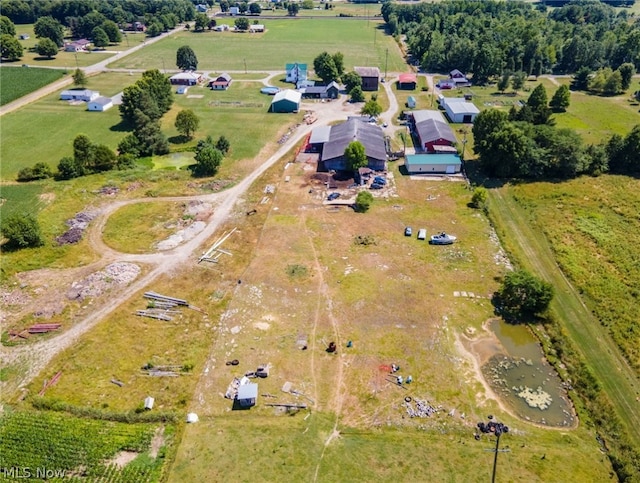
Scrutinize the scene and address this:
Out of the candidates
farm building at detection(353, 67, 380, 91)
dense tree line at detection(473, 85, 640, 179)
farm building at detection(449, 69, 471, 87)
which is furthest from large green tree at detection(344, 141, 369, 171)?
farm building at detection(449, 69, 471, 87)

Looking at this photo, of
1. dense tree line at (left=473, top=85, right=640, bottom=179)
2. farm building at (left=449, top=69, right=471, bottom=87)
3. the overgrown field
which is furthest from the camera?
farm building at (left=449, top=69, right=471, bottom=87)

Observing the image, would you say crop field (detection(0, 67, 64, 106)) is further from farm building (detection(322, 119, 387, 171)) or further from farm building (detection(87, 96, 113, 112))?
farm building (detection(322, 119, 387, 171))

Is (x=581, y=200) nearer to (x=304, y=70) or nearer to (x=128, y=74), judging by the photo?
(x=304, y=70)

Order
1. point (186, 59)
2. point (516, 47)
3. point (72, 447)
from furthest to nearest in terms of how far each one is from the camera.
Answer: point (186, 59), point (516, 47), point (72, 447)

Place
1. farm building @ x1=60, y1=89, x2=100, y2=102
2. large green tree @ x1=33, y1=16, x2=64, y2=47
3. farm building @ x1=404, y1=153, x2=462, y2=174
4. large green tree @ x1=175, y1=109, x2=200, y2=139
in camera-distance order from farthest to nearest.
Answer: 1. large green tree @ x1=33, y1=16, x2=64, y2=47
2. farm building @ x1=60, y1=89, x2=100, y2=102
3. large green tree @ x1=175, y1=109, x2=200, y2=139
4. farm building @ x1=404, y1=153, x2=462, y2=174

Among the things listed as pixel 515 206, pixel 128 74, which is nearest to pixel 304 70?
pixel 128 74

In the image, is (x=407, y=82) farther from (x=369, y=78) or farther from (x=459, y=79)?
(x=459, y=79)

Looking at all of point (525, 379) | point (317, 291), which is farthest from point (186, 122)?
point (525, 379)
